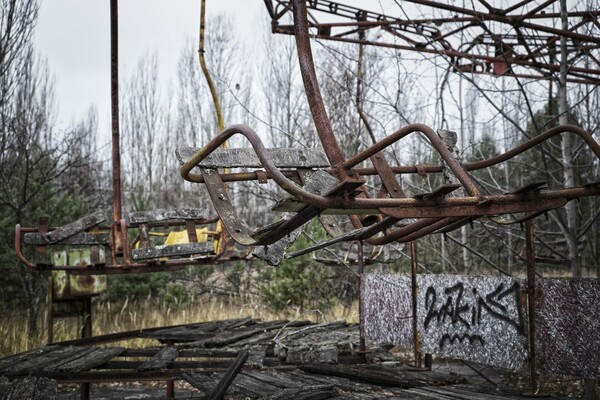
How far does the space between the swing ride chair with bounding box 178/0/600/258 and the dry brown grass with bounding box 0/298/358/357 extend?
22.2 feet

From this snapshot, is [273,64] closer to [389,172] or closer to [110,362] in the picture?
[110,362]

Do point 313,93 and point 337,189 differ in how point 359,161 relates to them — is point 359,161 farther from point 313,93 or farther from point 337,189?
point 337,189

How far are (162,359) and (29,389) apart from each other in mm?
1376

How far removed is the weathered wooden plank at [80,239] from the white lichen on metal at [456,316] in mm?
2328

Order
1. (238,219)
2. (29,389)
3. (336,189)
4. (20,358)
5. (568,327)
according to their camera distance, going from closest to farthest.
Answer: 1. (336,189)
2. (238,219)
3. (568,327)
4. (29,389)
5. (20,358)

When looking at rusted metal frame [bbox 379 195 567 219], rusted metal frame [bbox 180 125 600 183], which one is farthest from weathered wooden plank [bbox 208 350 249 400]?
rusted metal frame [bbox 379 195 567 219]

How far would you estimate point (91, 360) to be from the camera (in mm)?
5281

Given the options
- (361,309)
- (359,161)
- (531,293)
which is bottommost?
(361,309)

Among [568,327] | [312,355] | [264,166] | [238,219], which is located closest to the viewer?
[264,166]

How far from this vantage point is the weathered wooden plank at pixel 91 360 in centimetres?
502

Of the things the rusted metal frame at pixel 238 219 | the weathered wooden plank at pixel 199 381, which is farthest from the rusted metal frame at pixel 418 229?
the weathered wooden plank at pixel 199 381

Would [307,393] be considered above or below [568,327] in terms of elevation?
below

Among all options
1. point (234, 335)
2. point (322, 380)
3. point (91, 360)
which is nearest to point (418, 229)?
point (322, 380)

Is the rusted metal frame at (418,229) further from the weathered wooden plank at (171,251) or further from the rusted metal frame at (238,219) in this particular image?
the weathered wooden plank at (171,251)
